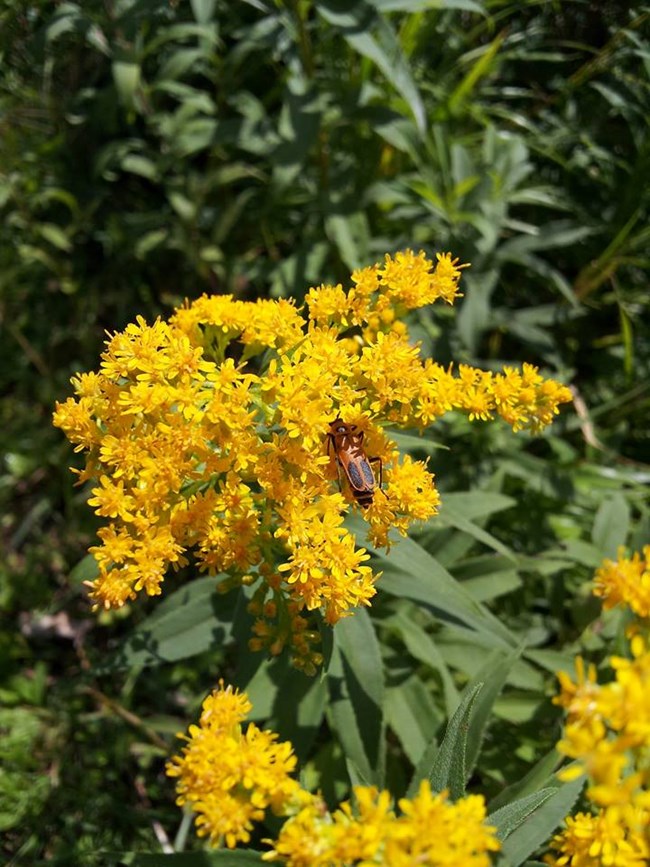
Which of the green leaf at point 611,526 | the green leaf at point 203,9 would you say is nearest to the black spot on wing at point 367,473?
the green leaf at point 611,526

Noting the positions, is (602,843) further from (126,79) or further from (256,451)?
(126,79)

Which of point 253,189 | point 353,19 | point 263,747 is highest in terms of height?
point 353,19

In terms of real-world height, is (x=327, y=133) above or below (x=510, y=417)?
above

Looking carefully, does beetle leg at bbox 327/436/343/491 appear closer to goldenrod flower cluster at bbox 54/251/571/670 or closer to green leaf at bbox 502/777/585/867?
goldenrod flower cluster at bbox 54/251/571/670

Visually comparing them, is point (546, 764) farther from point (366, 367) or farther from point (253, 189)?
point (253, 189)

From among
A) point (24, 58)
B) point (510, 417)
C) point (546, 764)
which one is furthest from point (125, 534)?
point (24, 58)

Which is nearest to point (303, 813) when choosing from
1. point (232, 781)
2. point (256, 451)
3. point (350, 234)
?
point (232, 781)
